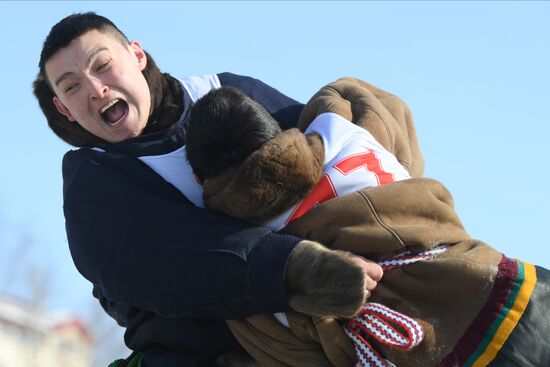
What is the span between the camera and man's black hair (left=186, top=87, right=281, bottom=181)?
380 cm

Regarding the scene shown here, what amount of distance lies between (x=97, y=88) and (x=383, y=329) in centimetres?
143

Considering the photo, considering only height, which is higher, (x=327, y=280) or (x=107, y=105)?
(x=107, y=105)

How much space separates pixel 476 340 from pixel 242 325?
72cm

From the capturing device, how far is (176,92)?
4.63 metres

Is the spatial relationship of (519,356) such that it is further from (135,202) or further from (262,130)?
(135,202)

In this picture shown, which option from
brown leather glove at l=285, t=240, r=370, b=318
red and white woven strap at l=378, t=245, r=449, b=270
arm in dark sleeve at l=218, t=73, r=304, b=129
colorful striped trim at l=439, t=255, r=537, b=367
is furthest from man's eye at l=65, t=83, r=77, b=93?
colorful striped trim at l=439, t=255, r=537, b=367

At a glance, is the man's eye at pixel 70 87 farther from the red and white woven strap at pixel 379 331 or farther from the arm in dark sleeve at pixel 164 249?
the red and white woven strap at pixel 379 331

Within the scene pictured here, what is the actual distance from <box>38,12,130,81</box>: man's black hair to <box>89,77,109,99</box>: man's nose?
173 mm

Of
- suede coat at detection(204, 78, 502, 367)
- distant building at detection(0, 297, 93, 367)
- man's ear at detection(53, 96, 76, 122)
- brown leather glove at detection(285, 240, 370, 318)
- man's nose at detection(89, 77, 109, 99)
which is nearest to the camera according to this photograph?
brown leather glove at detection(285, 240, 370, 318)

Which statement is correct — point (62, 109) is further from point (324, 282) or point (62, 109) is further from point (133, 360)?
point (324, 282)

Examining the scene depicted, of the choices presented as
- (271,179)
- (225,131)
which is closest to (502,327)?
(271,179)

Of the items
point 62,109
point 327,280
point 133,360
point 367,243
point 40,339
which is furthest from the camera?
point 40,339

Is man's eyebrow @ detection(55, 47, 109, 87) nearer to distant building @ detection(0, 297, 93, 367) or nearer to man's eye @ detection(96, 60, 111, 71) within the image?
man's eye @ detection(96, 60, 111, 71)

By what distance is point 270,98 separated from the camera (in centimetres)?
472
